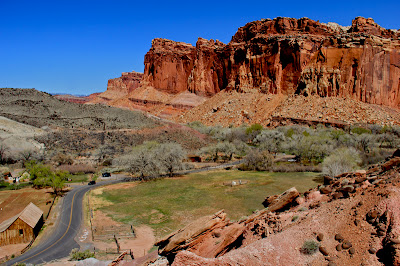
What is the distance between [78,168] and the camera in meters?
47.2

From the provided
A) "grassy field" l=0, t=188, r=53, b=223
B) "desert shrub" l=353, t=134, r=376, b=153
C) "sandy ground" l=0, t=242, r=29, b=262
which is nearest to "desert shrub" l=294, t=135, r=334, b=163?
"desert shrub" l=353, t=134, r=376, b=153

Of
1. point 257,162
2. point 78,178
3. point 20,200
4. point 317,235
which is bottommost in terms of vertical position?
point 78,178

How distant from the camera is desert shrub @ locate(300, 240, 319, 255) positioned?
8.46m

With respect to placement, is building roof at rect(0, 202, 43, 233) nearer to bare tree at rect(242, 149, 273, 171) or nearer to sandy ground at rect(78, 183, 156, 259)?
sandy ground at rect(78, 183, 156, 259)

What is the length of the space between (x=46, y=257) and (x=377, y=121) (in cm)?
7876

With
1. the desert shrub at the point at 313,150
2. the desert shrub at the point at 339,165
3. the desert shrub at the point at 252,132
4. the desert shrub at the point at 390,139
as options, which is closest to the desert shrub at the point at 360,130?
the desert shrub at the point at 390,139

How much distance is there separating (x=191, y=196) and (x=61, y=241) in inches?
555

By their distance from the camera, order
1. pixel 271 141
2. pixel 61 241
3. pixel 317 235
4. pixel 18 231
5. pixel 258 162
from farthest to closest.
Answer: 1. pixel 271 141
2. pixel 258 162
3. pixel 18 231
4. pixel 61 241
5. pixel 317 235

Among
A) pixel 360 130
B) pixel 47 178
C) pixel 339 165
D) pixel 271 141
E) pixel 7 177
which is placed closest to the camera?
pixel 339 165

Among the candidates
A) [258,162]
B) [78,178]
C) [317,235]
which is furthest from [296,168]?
[317,235]

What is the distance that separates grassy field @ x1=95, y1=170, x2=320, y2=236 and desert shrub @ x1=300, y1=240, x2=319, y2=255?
44.7 ft

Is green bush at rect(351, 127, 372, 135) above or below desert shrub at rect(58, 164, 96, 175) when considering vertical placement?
above

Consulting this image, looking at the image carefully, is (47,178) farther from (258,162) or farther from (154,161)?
(258,162)

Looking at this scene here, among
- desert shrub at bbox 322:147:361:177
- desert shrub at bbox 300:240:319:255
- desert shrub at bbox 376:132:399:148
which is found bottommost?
desert shrub at bbox 322:147:361:177
